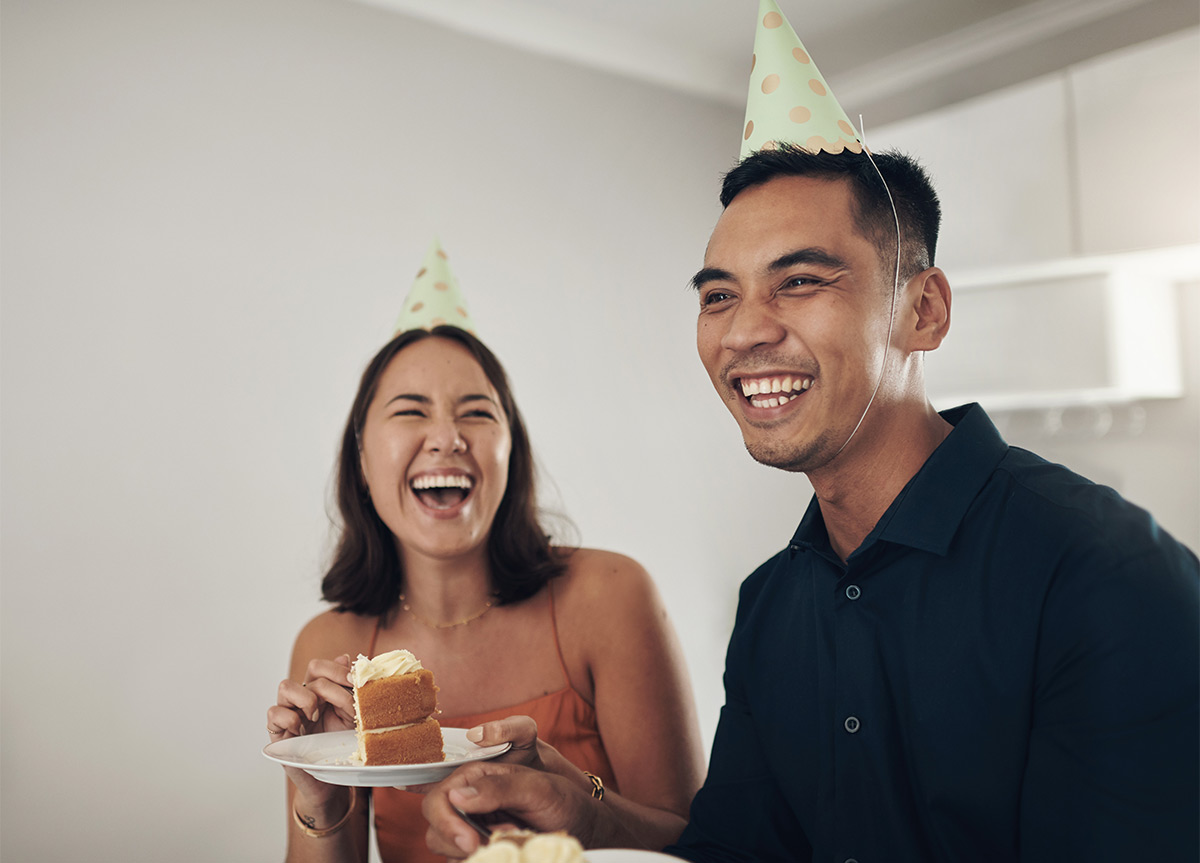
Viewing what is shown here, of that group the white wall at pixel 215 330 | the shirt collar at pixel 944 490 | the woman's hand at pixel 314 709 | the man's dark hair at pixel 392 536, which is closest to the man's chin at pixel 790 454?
the shirt collar at pixel 944 490

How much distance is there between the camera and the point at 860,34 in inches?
121

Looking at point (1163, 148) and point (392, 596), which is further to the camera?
point (1163, 148)

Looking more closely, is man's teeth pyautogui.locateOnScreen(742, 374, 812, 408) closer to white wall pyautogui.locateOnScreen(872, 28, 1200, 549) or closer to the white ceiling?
white wall pyautogui.locateOnScreen(872, 28, 1200, 549)

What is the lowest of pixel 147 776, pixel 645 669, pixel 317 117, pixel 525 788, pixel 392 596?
pixel 147 776

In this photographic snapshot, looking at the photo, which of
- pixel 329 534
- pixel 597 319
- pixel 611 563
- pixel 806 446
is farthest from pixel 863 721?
pixel 597 319

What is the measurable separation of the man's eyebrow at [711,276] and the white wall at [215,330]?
165cm

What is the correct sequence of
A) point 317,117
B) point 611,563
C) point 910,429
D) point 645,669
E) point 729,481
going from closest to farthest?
point 910,429, point 645,669, point 611,563, point 317,117, point 729,481

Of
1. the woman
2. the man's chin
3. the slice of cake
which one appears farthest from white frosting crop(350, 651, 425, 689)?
the man's chin

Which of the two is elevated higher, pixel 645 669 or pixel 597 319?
pixel 597 319

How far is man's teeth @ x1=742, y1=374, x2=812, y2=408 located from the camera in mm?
1107

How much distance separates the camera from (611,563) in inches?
69.7

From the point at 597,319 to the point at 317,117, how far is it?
43.6 inches

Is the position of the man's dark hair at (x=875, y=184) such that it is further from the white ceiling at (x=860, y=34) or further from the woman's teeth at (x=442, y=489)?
the white ceiling at (x=860, y=34)

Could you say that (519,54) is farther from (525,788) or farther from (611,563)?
(525,788)
